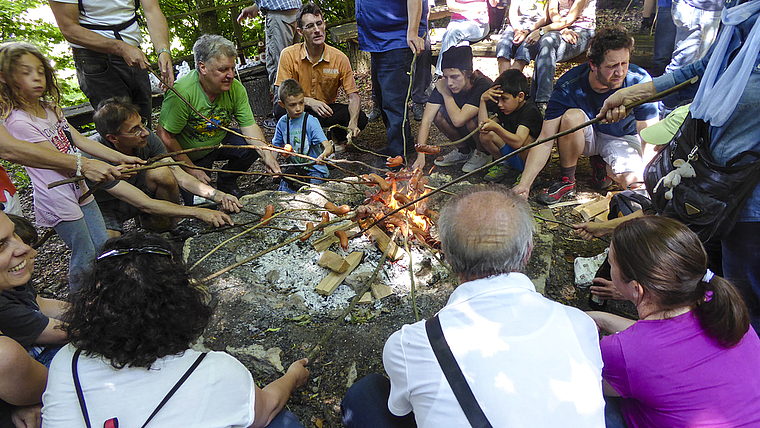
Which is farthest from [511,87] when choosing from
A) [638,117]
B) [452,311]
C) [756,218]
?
[452,311]

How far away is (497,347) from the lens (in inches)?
45.4

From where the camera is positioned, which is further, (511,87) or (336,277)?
(511,87)

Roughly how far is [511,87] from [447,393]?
3.41 m

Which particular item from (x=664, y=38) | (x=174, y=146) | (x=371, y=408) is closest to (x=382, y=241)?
(x=371, y=408)

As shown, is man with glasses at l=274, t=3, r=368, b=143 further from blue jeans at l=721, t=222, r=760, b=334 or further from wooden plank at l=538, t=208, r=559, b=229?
blue jeans at l=721, t=222, r=760, b=334

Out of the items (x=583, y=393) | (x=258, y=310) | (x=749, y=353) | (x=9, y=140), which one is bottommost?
(x=258, y=310)

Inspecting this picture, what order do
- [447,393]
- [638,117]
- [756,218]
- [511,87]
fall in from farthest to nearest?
[511,87], [638,117], [756,218], [447,393]

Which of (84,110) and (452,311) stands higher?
(452,311)

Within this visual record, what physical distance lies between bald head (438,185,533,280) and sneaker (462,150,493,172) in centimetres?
307

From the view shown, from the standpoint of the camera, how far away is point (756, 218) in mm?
1783

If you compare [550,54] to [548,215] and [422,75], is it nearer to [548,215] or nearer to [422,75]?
[422,75]

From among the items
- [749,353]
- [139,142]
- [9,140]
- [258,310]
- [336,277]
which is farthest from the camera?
[139,142]

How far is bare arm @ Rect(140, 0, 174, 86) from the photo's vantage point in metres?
3.29

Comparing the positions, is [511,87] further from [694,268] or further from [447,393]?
[447,393]
